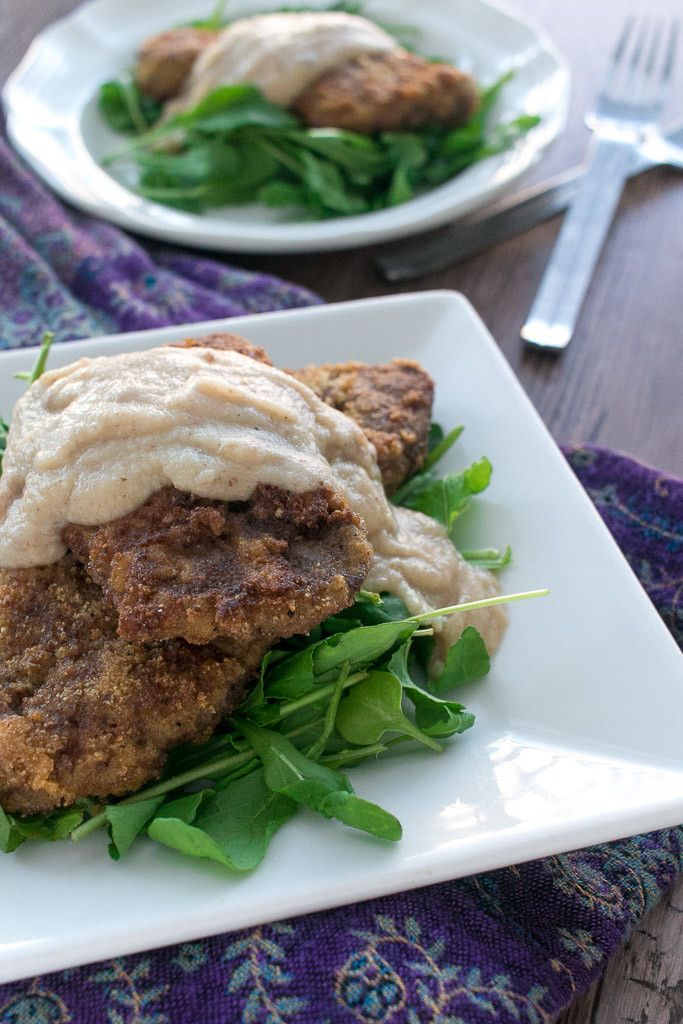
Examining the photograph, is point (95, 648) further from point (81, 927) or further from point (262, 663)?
point (81, 927)

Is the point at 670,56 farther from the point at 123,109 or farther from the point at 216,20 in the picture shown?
the point at 123,109

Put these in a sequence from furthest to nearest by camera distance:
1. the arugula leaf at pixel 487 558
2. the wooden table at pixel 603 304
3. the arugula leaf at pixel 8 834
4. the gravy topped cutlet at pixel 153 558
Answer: the wooden table at pixel 603 304
the arugula leaf at pixel 487 558
the gravy topped cutlet at pixel 153 558
the arugula leaf at pixel 8 834

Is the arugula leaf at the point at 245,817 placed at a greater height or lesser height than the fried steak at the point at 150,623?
lesser

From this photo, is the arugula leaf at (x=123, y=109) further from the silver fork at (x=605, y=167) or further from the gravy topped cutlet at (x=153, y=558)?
the gravy topped cutlet at (x=153, y=558)

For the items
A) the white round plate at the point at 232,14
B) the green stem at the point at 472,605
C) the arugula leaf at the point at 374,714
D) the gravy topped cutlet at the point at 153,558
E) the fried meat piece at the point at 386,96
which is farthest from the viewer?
the fried meat piece at the point at 386,96

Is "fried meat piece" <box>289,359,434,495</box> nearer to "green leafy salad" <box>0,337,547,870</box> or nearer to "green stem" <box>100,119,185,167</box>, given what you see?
"green leafy salad" <box>0,337,547,870</box>

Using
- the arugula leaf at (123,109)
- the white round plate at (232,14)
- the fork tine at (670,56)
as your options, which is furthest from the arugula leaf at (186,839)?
the fork tine at (670,56)

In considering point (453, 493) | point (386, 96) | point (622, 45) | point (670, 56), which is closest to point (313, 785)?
point (453, 493)
